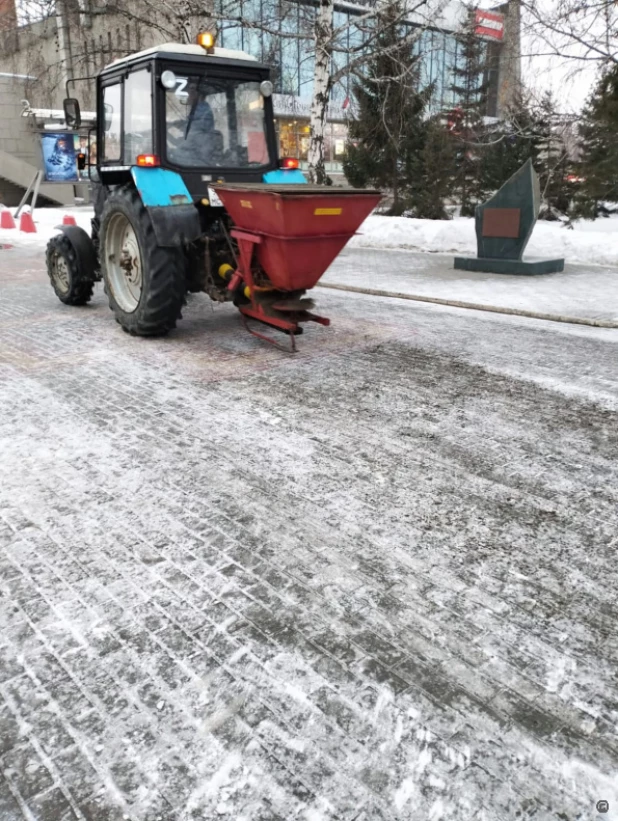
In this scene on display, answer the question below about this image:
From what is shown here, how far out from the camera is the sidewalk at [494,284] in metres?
7.60

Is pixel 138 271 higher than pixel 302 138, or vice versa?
pixel 302 138

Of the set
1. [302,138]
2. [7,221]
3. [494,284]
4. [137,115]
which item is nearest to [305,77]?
[302,138]

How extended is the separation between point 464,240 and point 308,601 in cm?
1203

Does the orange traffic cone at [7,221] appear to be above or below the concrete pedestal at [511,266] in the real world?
above

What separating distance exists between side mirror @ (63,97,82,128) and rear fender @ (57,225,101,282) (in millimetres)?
1022

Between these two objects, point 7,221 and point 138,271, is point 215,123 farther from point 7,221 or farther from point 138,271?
point 7,221

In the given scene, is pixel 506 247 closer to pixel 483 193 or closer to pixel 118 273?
pixel 118 273

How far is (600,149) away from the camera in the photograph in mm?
17734

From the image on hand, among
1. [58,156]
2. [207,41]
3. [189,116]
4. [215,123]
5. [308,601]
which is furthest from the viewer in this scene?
[58,156]

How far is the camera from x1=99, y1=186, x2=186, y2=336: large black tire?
17.9 feet

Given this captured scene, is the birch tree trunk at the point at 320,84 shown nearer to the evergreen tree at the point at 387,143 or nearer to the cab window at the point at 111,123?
the evergreen tree at the point at 387,143

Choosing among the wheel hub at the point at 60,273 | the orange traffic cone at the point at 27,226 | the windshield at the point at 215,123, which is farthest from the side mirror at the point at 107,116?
the orange traffic cone at the point at 27,226

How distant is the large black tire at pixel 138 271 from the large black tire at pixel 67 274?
0.85 meters

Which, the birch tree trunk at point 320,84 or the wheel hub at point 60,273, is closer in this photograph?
the wheel hub at point 60,273
